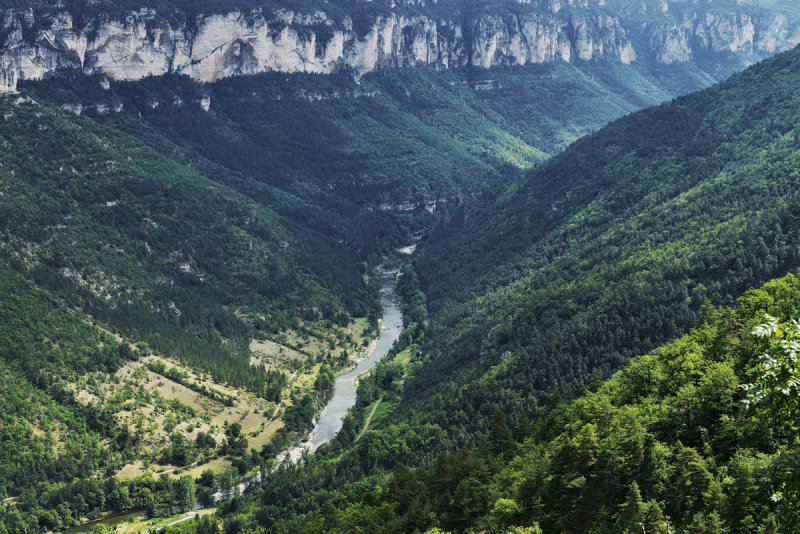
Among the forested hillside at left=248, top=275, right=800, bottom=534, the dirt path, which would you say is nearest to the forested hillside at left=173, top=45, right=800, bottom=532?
the forested hillside at left=248, top=275, right=800, bottom=534

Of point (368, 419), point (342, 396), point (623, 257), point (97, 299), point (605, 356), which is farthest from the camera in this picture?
point (97, 299)

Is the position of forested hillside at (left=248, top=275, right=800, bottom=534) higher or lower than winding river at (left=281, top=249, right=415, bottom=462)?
lower

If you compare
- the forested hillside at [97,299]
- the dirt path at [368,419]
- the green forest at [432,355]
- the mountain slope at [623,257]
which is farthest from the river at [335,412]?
the mountain slope at [623,257]

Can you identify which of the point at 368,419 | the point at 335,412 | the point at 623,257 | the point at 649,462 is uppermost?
the point at 623,257

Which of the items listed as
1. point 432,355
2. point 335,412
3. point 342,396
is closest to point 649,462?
point 432,355

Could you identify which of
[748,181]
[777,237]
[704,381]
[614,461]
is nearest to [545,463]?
[614,461]

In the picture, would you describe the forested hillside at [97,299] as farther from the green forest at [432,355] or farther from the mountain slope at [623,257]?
the mountain slope at [623,257]

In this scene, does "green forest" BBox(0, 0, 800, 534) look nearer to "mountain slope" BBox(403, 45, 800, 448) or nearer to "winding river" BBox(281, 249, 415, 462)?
"mountain slope" BBox(403, 45, 800, 448)

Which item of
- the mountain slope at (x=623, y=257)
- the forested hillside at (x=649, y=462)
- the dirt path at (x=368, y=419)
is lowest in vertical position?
the forested hillside at (x=649, y=462)

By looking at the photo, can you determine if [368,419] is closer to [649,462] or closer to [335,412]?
[335,412]

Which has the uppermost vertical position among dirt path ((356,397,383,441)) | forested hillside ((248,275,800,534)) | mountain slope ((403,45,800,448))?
mountain slope ((403,45,800,448))

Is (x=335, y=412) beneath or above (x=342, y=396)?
beneath
